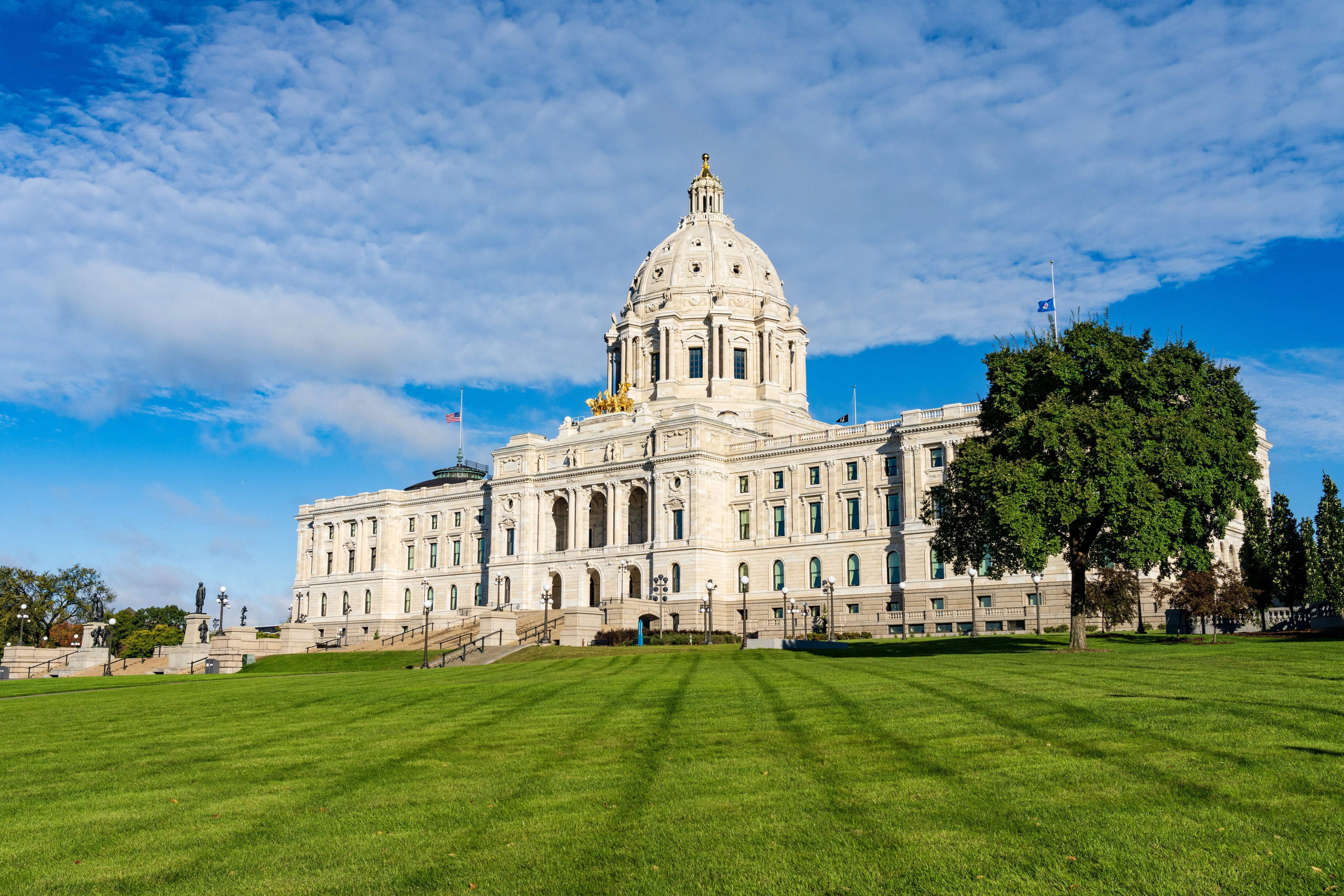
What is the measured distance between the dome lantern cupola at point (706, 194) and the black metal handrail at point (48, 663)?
79099 mm

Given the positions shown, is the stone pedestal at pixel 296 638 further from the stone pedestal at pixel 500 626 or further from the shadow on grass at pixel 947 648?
the shadow on grass at pixel 947 648

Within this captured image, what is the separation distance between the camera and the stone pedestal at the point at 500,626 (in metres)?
76.6

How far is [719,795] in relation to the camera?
13164mm

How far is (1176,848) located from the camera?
34.1 ft

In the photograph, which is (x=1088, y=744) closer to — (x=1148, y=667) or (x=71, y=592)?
(x=1148, y=667)

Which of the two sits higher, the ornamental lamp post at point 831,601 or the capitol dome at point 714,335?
the capitol dome at point 714,335

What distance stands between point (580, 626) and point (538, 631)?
309 centimetres

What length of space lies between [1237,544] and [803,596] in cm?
3424

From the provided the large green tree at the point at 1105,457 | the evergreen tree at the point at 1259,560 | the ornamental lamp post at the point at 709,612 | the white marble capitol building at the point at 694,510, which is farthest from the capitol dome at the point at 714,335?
the large green tree at the point at 1105,457

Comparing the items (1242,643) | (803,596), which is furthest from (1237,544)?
(1242,643)

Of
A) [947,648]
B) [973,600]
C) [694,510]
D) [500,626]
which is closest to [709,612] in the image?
[973,600]

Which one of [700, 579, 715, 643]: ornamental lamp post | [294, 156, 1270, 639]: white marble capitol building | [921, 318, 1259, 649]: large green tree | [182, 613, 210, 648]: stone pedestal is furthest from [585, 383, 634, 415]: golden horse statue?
[921, 318, 1259, 649]: large green tree

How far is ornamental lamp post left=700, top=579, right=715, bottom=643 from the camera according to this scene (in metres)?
67.8

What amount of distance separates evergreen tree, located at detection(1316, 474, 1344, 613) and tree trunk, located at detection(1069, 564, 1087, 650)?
30.8m
